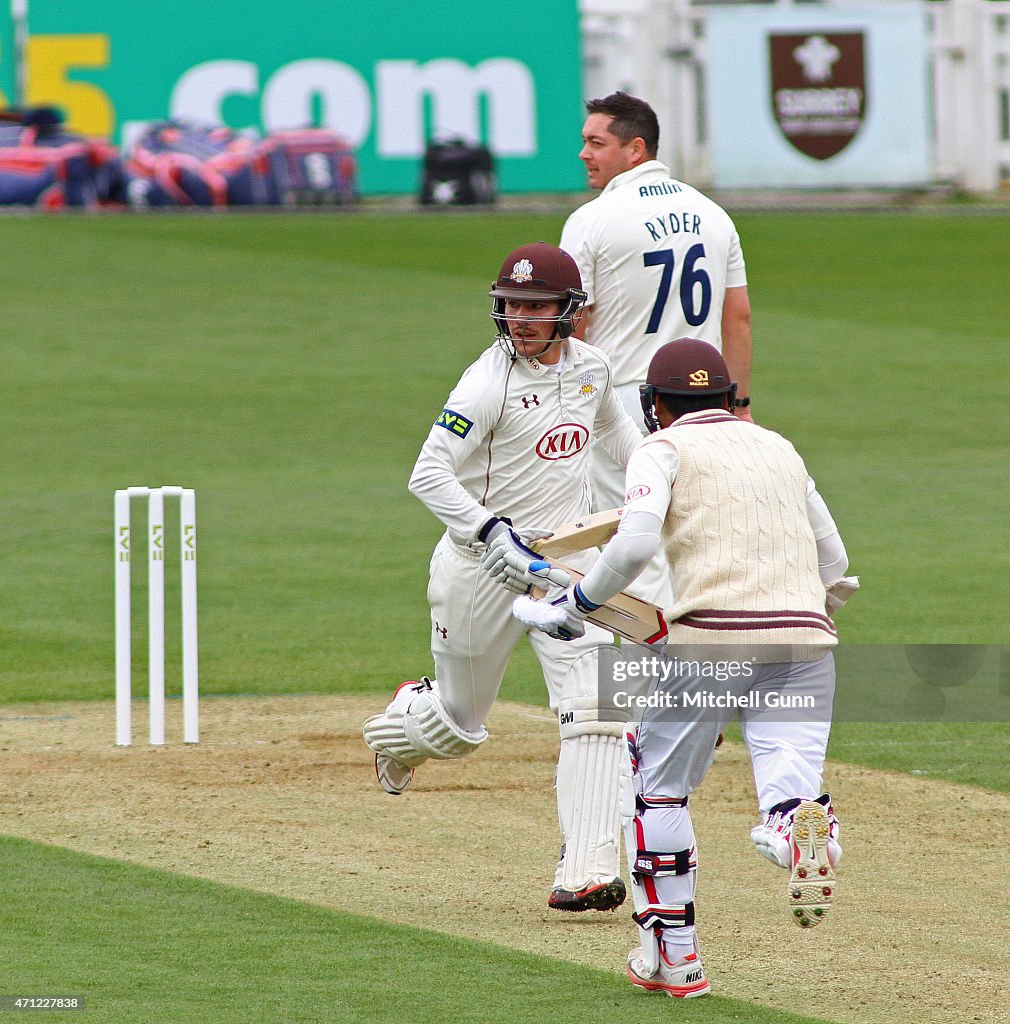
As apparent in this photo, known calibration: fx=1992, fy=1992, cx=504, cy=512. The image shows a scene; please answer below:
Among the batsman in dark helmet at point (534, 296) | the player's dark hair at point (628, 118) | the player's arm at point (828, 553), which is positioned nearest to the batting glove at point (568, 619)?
the player's arm at point (828, 553)

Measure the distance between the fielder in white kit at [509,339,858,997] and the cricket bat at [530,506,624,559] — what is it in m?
0.31

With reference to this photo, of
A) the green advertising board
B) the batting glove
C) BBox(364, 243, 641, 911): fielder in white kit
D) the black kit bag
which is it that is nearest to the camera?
the batting glove

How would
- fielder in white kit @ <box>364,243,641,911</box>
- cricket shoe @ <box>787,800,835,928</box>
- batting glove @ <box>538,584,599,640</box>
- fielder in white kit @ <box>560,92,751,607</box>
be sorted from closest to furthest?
cricket shoe @ <box>787,800,835,928</box> → batting glove @ <box>538,584,599,640</box> → fielder in white kit @ <box>364,243,641,911</box> → fielder in white kit @ <box>560,92,751,607</box>

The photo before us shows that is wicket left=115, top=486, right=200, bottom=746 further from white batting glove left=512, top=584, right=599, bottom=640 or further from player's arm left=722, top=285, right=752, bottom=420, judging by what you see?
white batting glove left=512, top=584, right=599, bottom=640

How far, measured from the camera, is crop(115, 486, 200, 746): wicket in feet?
25.4

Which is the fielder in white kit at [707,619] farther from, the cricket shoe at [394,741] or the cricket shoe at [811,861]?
the cricket shoe at [394,741]

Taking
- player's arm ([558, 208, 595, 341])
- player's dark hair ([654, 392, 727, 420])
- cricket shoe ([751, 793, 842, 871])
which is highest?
player's arm ([558, 208, 595, 341])

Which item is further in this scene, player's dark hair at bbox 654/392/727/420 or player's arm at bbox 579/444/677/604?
player's dark hair at bbox 654/392/727/420

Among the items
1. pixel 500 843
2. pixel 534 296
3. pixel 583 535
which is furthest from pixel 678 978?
pixel 534 296

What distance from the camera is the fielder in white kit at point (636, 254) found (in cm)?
754

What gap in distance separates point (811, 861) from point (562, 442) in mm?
1896

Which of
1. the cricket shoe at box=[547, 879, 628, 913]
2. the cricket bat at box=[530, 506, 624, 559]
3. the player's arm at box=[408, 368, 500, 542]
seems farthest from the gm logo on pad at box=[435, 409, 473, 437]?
the cricket shoe at box=[547, 879, 628, 913]

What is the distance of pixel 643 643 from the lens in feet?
17.8

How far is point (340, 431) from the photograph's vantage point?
56.7 feet
